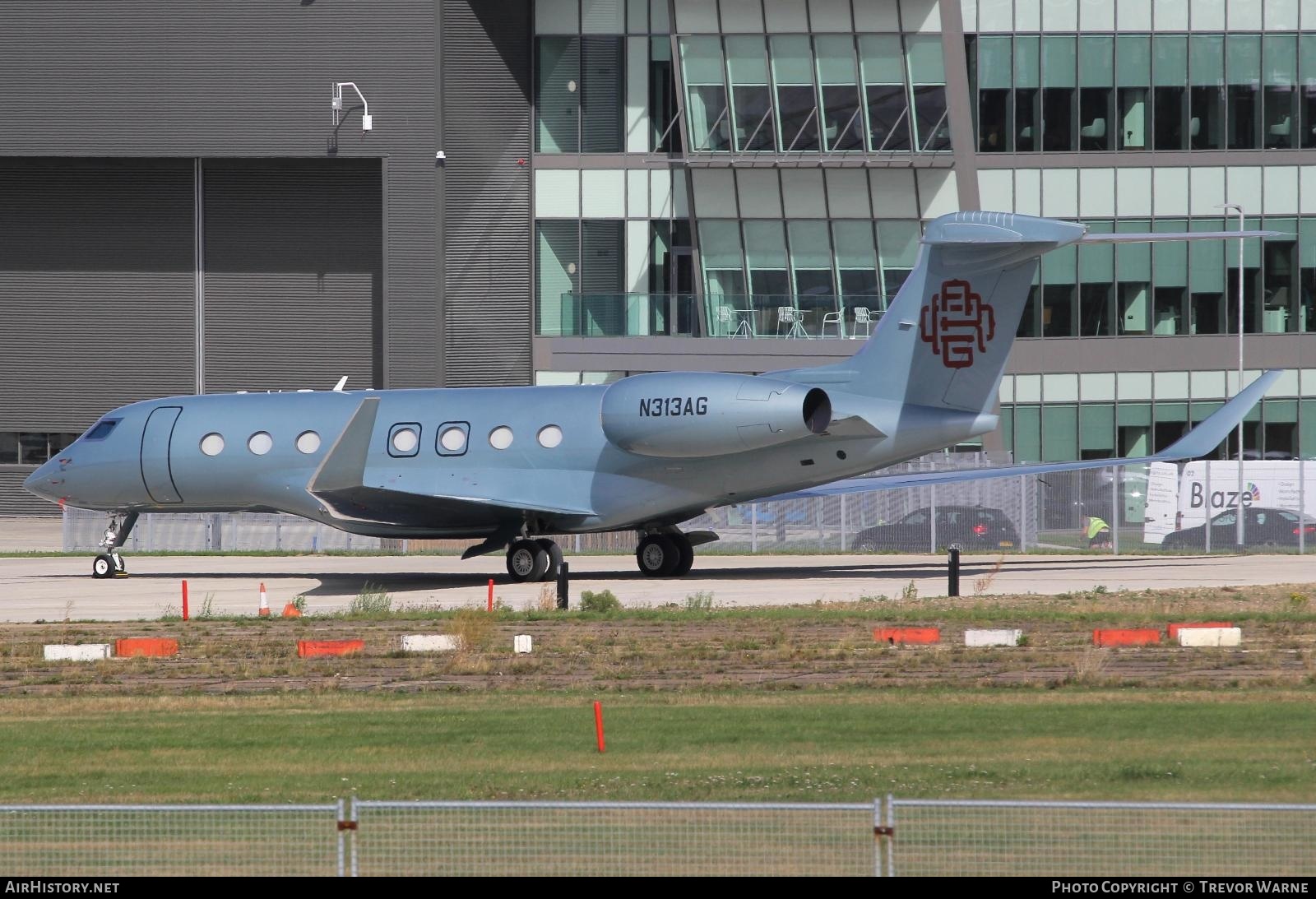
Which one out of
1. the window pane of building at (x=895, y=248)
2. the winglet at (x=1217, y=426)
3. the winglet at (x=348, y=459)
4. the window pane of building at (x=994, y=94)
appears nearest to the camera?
the winglet at (x=348, y=459)

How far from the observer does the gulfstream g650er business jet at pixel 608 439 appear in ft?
80.4

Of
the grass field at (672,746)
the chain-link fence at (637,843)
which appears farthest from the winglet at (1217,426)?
the chain-link fence at (637,843)

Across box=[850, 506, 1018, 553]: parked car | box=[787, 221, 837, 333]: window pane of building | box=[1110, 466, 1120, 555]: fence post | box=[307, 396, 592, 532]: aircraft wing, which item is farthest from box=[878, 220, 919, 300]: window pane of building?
box=[307, 396, 592, 532]: aircraft wing

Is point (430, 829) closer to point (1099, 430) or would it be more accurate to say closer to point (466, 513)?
point (466, 513)

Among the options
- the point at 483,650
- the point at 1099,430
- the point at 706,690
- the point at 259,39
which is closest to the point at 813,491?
the point at 483,650

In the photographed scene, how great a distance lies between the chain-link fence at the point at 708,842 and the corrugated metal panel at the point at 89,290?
46.9m

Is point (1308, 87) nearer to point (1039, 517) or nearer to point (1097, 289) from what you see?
point (1097, 289)

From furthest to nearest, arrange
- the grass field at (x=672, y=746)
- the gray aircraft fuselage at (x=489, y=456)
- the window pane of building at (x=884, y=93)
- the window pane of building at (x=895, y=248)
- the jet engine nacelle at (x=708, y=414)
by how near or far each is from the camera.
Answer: the window pane of building at (x=895, y=248), the window pane of building at (x=884, y=93), the gray aircraft fuselage at (x=489, y=456), the jet engine nacelle at (x=708, y=414), the grass field at (x=672, y=746)

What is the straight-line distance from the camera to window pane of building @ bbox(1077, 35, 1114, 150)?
49.3 m

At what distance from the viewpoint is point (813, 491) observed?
1125 inches

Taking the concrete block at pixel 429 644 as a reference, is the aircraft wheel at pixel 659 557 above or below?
above

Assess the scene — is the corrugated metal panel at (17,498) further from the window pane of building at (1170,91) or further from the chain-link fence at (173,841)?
the chain-link fence at (173,841)

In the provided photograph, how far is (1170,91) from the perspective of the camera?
162ft

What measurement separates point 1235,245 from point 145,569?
32.8 m
